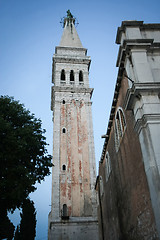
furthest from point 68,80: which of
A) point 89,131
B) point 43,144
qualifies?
point 43,144

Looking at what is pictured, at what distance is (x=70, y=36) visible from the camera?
3781cm

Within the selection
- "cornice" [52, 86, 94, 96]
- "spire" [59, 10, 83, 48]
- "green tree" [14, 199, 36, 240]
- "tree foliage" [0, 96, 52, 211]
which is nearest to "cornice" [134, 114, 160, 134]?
"tree foliage" [0, 96, 52, 211]

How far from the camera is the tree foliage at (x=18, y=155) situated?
11438 millimetres

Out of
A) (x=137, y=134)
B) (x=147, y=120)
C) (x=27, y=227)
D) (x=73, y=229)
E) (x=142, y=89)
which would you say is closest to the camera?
(x=147, y=120)

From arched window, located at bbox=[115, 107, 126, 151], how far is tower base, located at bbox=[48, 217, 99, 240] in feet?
40.8

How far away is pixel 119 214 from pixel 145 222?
4.23 m

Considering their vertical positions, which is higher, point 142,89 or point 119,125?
point 119,125

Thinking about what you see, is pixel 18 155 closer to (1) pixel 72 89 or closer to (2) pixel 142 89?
(2) pixel 142 89

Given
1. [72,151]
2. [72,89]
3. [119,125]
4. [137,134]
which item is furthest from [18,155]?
[72,89]

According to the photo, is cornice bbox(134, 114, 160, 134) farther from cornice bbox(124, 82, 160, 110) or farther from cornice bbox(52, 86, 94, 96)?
cornice bbox(52, 86, 94, 96)

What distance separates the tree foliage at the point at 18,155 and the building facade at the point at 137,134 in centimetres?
445

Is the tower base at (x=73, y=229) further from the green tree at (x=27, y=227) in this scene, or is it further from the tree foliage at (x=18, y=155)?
the tree foliage at (x=18, y=155)

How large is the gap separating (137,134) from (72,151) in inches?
692

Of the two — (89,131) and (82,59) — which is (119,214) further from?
(82,59)
